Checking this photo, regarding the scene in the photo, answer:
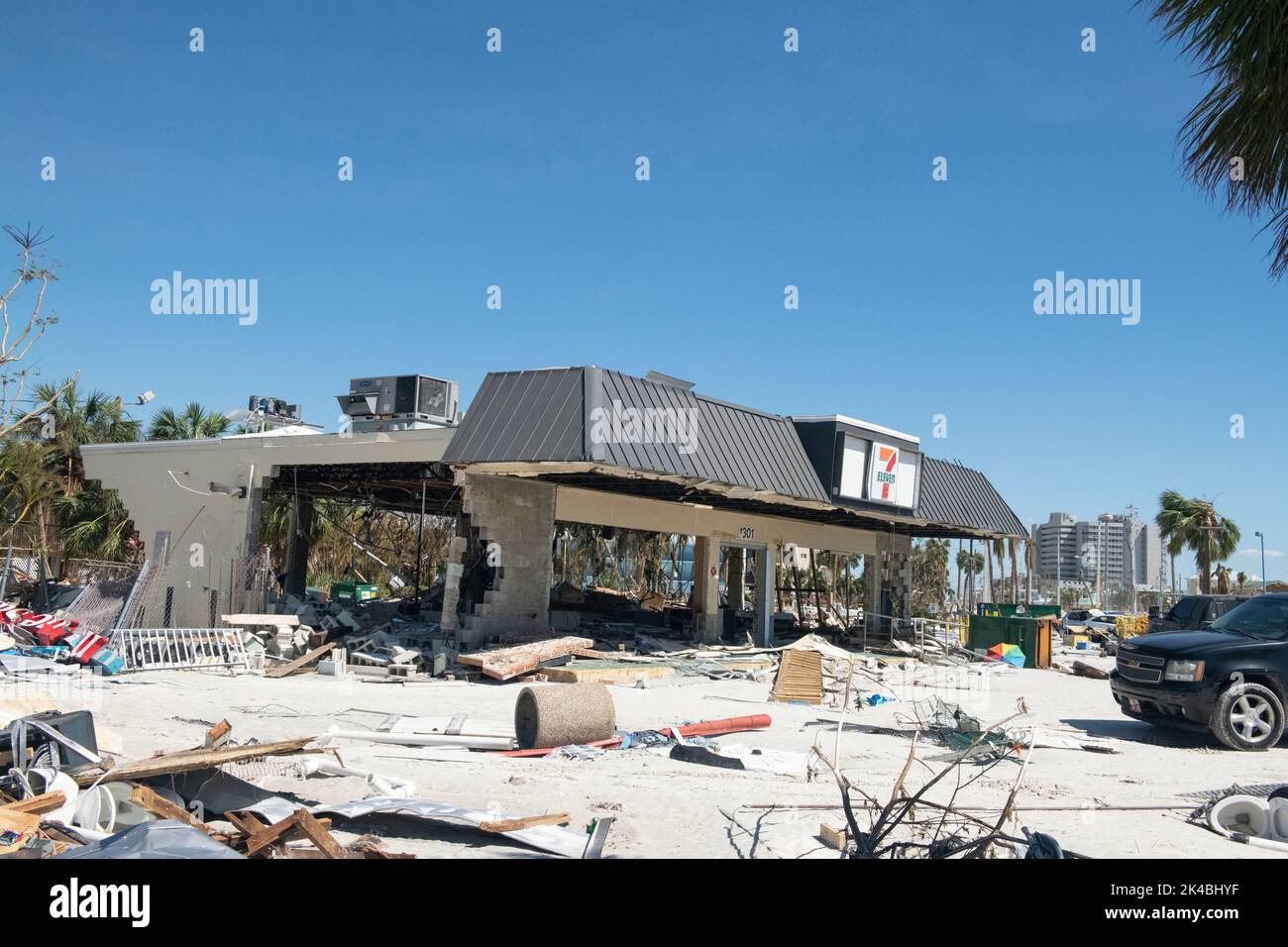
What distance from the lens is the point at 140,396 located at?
22594mm

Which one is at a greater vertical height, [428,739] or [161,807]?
[161,807]

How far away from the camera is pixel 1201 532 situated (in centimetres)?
4997

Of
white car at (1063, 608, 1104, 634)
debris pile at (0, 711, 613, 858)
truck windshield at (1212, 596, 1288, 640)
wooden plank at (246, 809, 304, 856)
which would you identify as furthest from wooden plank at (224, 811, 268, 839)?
white car at (1063, 608, 1104, 634)

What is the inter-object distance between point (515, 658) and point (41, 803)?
37.0 feet

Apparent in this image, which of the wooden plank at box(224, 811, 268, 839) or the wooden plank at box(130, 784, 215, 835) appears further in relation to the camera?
the wooden plank at box(130, 784, 215, 835)

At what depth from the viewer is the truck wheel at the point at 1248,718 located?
38.5 ft

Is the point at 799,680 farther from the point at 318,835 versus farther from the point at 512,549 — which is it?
the point at 318,835

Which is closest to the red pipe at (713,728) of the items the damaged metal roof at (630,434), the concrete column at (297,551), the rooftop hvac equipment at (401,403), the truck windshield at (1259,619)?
the damaged metal roof at (630,434)

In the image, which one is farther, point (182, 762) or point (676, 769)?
point (676, 769)

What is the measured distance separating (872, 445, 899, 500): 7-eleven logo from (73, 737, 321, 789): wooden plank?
1824cm

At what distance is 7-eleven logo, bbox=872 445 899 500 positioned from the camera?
2386 centimetres

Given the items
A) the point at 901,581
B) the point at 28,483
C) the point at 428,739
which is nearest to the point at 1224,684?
the point at 428,739

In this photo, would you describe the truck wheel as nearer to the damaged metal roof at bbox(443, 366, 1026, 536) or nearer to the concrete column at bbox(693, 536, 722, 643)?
the damaged metal roof at bbox(443, 366, 1026, 536)
